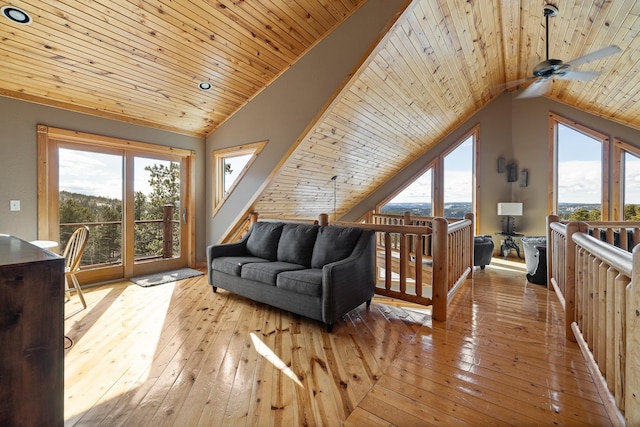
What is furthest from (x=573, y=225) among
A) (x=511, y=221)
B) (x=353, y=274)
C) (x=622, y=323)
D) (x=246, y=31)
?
(x=511, y=221)

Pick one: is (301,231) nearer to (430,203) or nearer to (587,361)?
(587,361)

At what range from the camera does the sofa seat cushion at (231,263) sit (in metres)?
3.34

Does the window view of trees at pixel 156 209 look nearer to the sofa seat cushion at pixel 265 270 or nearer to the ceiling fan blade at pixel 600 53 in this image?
the sofa seat cushion at pixel 265 270

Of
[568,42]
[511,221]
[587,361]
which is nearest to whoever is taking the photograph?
[587,361]

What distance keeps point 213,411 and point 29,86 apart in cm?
393

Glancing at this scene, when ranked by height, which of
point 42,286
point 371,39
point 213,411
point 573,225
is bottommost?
point 213,411

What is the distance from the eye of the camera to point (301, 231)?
3436 millimetres

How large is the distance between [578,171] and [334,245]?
5455mm

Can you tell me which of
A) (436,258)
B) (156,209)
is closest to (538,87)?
(436,258)

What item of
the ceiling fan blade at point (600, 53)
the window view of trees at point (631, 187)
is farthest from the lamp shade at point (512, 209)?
the ceiling fan blade at point (600, 53)

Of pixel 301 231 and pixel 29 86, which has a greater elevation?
→ pixel 29 86

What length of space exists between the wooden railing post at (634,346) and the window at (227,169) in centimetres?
402

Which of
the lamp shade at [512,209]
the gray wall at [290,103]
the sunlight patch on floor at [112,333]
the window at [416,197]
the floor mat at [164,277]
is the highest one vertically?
the gray wall at [290,103]

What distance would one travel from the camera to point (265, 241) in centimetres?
Answer: 369
